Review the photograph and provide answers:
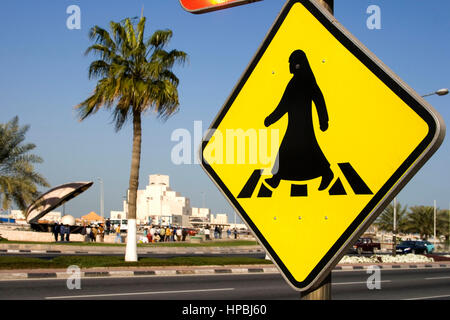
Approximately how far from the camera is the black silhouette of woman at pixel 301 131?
6.28ft

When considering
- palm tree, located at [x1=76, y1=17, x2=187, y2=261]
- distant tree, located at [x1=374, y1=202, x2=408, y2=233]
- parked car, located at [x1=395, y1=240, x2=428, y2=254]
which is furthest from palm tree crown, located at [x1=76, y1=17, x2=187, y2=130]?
distant tree, located at [x1=374, y1=202, x2=408, y2=233]

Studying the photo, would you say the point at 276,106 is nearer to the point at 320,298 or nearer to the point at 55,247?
the point at 320,298

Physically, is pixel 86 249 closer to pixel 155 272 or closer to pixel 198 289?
pixel 155 272

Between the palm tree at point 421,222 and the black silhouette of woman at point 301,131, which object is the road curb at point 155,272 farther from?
the palm tree at point 421,222

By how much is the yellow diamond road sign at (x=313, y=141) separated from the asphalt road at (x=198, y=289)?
34.8 ft

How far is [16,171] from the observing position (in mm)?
31688

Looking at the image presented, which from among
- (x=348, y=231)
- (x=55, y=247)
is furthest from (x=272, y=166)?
(x=55, y=247)

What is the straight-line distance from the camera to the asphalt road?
1268cm

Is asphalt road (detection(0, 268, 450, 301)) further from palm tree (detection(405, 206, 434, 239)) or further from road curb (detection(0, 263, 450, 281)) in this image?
palm tree (detection(405, 206, 434, 239))

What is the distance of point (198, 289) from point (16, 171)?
68.6 ft

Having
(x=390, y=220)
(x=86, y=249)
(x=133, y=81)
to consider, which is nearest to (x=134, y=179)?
(x=133, y=81)

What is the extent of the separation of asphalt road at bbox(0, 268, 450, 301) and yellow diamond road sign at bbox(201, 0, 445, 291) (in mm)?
10615
